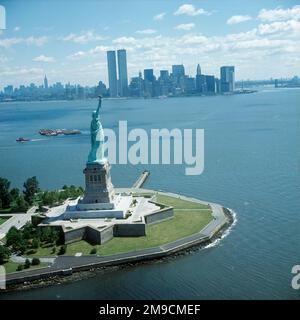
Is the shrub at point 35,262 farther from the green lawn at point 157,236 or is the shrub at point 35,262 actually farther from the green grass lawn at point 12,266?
the green lawn at point 157,236

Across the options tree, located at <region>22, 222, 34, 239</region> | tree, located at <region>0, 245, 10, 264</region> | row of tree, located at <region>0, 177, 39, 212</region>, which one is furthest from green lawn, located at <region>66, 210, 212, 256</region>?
row of tree, located at <region>0, 177, 39, 212</region>

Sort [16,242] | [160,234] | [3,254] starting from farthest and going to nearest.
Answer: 1. [160,234]
2. [16,242]
3. [3,254]

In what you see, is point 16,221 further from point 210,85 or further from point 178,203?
point 210,85

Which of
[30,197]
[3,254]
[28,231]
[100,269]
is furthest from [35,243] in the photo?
[30,197]

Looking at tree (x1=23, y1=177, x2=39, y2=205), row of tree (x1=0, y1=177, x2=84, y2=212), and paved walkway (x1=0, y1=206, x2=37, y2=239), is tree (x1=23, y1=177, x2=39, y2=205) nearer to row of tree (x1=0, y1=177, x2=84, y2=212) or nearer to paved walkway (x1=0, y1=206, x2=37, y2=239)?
row of tree (x1=0, y1=177, x2=84, y2=212)

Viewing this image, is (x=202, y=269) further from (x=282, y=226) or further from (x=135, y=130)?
(x=135, y=130)

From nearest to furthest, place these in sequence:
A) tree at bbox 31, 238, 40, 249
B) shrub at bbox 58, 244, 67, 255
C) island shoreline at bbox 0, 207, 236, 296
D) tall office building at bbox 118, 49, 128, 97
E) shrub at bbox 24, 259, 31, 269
Answer: island shoreline at bbox 0, 207, 236, 296, shrub at bbox 24, 259, 31, 269, shrub at bbox 58, 244, 67, 255, tree at bbox 31, 238, 40, 249, tall office building at bbox 118, 49, 128, 97

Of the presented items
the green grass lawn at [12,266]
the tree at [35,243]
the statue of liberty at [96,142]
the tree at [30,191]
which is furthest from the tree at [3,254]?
the tree at [30,191]
